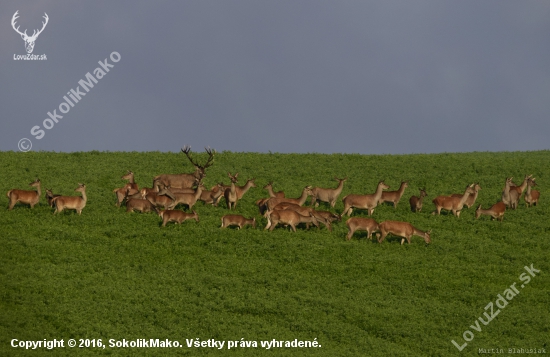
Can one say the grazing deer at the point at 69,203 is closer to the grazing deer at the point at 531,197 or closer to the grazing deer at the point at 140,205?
the grazing deer at the point at 140,205

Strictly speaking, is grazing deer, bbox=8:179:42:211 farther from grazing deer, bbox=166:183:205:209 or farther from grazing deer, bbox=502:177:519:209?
grazing deer, bbox=502:177:519:209

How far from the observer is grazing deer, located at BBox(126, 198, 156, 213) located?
27.6 m

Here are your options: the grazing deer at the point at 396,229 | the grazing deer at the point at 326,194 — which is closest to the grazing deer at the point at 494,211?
the grazing deer at the point at 396,229

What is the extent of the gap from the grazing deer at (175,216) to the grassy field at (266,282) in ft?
0.75

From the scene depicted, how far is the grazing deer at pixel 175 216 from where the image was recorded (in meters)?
26.1

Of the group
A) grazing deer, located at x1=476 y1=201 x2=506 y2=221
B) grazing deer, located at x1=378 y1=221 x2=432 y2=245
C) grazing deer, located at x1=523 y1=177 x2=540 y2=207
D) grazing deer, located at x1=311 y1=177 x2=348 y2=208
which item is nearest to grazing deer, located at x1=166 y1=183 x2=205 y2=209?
grazing deer, located at x1=311 y1=177 x2=348 y2=208

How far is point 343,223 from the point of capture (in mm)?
27266

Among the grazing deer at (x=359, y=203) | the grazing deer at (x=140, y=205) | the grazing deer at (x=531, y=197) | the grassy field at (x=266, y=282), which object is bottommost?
the grassy field at (x=266, y=282)

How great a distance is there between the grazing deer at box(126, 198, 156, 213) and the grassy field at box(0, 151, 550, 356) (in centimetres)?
Answer: 35

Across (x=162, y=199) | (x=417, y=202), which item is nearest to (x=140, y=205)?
(x=162, y=199)

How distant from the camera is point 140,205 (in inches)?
1085

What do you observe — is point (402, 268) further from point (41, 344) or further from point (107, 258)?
point (41, 344)

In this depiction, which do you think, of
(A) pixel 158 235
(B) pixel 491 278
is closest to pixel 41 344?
(A) pixel 158 235

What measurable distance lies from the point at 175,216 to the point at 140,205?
187 centimetres
